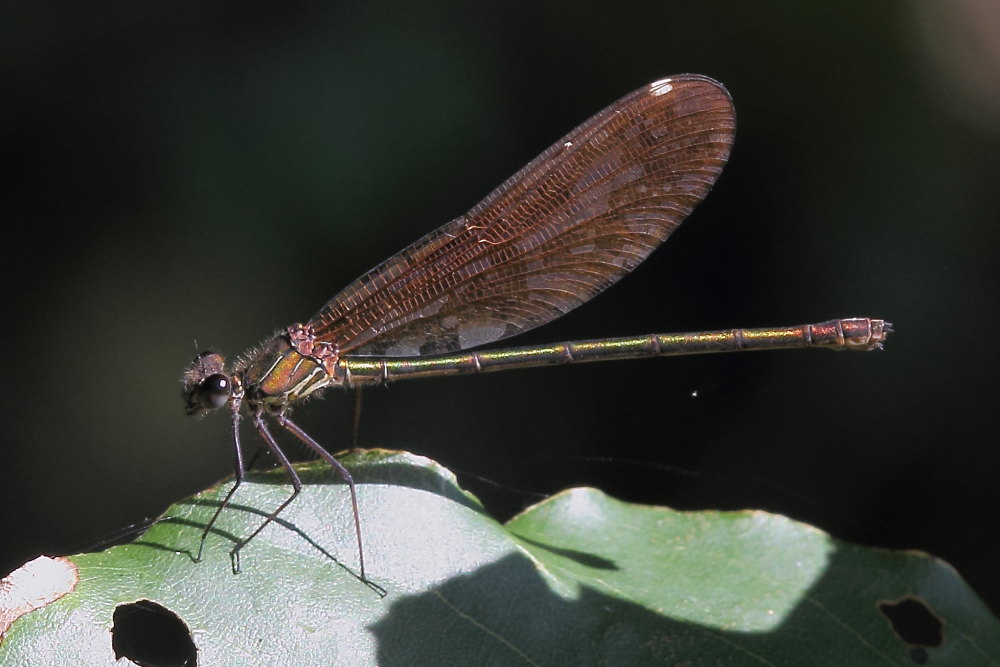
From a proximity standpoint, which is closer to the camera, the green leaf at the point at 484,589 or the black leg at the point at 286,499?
the green leaf at the point at 484,589

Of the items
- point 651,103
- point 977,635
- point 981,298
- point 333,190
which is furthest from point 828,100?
point 977,635

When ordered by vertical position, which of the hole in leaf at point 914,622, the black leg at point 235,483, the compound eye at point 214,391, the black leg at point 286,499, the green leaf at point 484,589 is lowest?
the hole in leaf at point 914,622

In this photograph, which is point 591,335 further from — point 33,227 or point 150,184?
point 33,227

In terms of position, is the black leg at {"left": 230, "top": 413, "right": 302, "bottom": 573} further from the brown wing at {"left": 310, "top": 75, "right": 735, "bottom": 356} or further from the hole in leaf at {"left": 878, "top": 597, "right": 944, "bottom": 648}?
the hole in leaf at {"left": 878, "top": 597, "right": 944, "bottom": 648}

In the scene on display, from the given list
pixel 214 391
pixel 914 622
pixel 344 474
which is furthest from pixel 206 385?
pixel 914 622

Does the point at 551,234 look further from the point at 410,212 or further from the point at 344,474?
the point at 410,212

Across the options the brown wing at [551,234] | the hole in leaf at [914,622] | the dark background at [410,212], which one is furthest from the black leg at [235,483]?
the hole in leaf at [914,622]

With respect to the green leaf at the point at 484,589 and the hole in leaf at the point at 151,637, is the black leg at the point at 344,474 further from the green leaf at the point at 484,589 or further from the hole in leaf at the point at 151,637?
the hole in leaf at the point at 151,637
